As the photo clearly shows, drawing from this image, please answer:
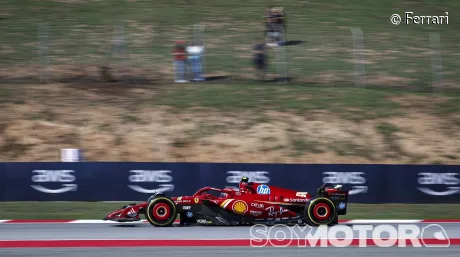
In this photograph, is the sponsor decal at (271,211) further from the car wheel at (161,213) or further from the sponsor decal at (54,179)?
the sponsor decal at (54,179)

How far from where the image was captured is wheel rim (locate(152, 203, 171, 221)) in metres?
13.2

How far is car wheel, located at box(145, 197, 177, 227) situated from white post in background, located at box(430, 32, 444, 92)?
632 inches

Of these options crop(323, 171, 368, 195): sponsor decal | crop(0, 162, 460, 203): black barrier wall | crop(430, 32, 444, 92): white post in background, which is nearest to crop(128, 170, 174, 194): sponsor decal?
crop(0, 162, 460, 203): black barrier wall

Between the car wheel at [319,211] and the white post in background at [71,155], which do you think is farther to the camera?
the white post in background at [71,155]

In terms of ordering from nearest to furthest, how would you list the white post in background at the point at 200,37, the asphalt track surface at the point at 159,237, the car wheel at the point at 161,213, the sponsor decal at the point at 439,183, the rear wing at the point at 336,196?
the asphalt track surface at the point at 159,237, the car wheel at the point at 161,213, the rear wing at the point at 336,196, the sponsor decal at the point at 439,183, the white post in background at the point at 200,37

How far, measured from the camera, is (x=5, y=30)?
93.4 feet

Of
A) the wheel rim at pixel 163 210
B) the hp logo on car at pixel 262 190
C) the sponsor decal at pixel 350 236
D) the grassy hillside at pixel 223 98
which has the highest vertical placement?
the grassy hillside at pixel 223 98

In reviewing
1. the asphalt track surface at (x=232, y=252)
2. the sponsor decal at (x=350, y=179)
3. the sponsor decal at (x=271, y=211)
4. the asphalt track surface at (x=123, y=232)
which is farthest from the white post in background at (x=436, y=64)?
the asphalt track surface at (x=232, y=252)

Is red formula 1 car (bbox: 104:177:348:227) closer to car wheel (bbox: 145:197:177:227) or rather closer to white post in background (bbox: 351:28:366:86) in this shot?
car wheel (bbox: 145:197:177:227)

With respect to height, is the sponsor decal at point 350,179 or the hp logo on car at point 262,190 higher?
the hp logo on car at point 262,190

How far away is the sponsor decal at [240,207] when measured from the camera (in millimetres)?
13266

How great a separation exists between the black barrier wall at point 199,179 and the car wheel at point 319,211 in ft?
14.2

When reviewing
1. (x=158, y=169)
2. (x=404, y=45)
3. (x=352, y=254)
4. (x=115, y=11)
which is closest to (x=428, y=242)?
(x=352, y=254)

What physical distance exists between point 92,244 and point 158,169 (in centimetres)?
622
